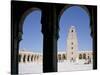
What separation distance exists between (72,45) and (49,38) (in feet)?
1.42

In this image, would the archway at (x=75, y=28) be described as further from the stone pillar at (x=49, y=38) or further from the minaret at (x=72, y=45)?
the stone pillar at (x=49, y=38)

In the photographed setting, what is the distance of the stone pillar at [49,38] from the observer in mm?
5688

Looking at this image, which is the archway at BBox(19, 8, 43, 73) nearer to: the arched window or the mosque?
the mosque

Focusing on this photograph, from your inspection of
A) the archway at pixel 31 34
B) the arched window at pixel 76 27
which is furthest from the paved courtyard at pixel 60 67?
the arched window at pixel 76 27

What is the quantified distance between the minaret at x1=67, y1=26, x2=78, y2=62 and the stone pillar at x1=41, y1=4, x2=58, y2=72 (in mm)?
244

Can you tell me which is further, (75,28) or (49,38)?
(75,28)

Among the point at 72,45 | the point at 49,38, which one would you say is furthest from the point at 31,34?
the point at 72,45

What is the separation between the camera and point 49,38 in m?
5.75

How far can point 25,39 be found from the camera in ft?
18.2

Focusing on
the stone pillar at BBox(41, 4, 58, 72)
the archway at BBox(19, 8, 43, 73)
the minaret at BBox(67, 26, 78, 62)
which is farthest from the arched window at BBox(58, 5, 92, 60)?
the archway at BBox(19, 8, 43, 73)

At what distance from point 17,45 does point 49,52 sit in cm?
60

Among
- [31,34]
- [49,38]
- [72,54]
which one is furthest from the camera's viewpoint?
[72,54]

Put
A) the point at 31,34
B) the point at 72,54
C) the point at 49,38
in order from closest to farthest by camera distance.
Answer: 1. the point at 31,34
2. the point at 49,38
3. the point at 72,54

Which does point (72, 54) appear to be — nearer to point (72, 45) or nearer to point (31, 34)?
point (72, 45)
